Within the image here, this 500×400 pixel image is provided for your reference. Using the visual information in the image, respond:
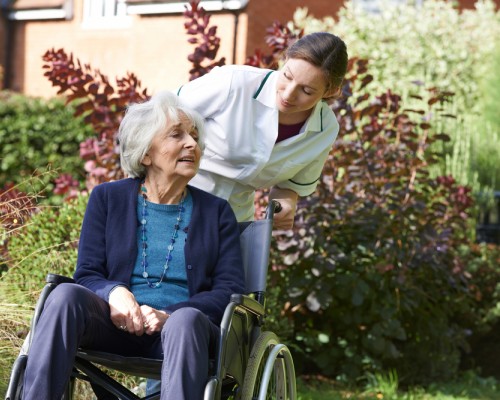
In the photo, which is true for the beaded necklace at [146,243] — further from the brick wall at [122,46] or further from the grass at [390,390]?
the brick wall at [122,46]

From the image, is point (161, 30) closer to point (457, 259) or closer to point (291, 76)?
point (457, 259)

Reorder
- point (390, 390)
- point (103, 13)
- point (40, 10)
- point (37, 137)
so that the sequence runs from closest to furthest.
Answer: point (390, 390), point (37, 137), point (103, 13), point (40, 10)

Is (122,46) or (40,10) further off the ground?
(40,10)

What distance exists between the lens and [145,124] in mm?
3643

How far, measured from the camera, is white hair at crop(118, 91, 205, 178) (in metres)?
3.63

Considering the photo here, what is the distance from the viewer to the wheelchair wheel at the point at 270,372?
3.36m

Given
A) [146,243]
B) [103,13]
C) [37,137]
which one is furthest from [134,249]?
[103,13]

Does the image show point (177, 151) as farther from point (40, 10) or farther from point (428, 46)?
point (40, 10)

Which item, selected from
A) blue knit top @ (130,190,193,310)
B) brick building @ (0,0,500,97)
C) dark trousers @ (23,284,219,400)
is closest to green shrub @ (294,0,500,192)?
brick building @ (0,0,500,97)

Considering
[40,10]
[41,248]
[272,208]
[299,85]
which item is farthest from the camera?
[40,10]

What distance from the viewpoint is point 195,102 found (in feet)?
12.7

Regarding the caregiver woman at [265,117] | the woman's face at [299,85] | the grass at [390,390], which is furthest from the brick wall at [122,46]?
the woman's face at [299,85]

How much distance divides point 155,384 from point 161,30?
33.3 feet

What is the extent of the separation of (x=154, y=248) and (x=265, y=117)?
0.71 m
